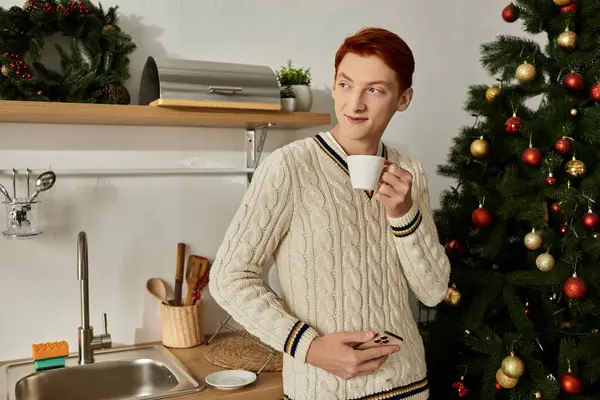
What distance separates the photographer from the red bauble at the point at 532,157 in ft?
5.23

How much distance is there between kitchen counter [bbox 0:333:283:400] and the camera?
155 centimetres

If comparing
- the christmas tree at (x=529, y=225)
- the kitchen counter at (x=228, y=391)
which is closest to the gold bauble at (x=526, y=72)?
the christmas tree at (x=529, y=225)

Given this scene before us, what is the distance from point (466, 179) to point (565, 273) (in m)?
0.41

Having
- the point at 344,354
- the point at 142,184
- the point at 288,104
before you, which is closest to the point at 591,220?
the point at 344,354

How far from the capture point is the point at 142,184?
1.96 metres

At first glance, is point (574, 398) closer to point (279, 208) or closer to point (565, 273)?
point (565, 273)

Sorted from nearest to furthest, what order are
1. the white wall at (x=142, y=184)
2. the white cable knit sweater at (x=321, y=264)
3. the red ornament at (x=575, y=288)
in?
the white cable knit sweater at (x=321, y=264)
the red ornament at (x=575, y=288)
the white wall at (x=142, y=184)

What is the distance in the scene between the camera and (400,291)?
1.30m

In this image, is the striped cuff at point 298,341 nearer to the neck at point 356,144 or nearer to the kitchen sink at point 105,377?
the neck at point 356,144

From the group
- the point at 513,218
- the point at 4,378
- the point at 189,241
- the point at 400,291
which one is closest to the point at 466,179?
the point at 513,218

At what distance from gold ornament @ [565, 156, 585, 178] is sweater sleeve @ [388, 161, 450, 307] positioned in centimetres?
44

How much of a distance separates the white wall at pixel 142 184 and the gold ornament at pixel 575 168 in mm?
915

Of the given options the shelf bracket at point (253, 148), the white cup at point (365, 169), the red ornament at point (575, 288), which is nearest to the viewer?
the white cup at point (365, 169)

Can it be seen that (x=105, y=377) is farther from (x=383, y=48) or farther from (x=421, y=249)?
(x=383, y=48)
